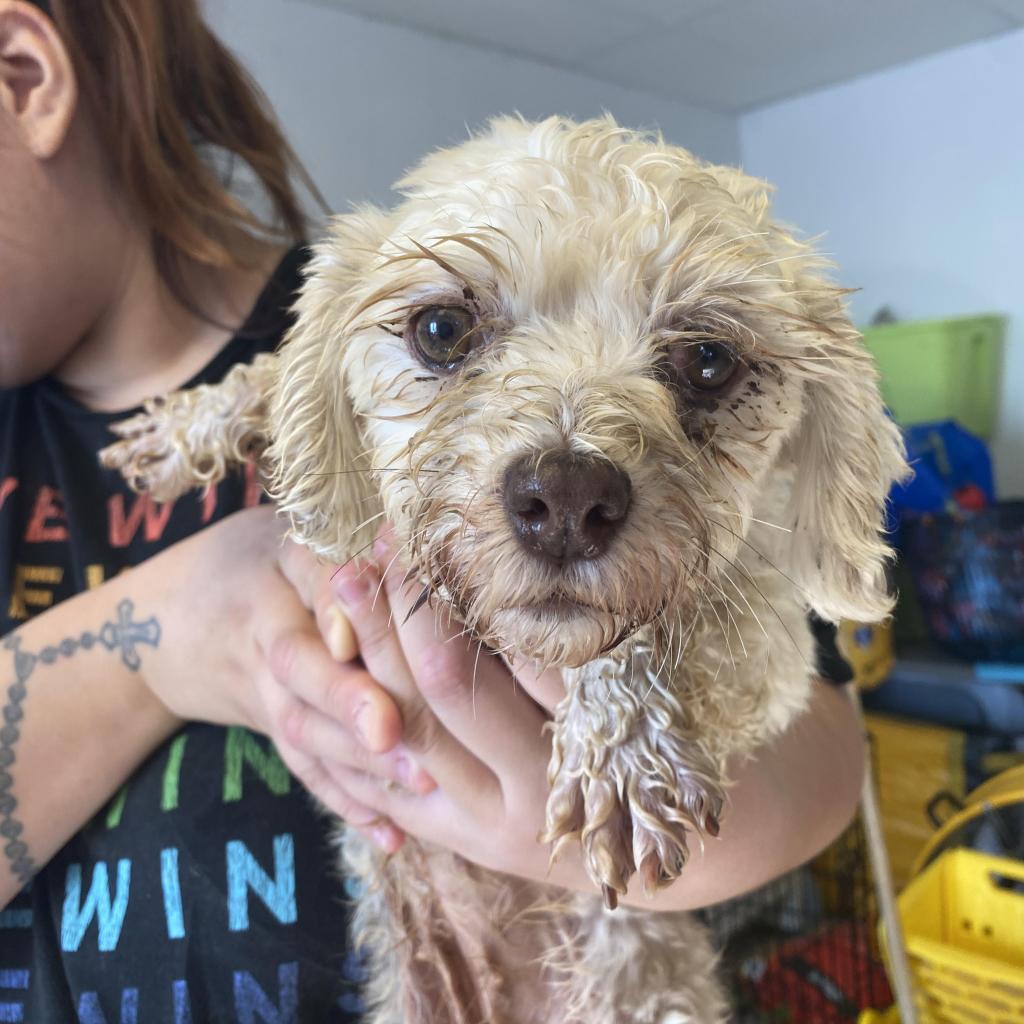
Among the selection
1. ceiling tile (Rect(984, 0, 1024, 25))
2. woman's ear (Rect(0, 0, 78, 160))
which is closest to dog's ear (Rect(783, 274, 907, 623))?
woman's ear (Rect(0, 0, 78, 160))

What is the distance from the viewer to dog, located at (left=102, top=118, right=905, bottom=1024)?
0.76m

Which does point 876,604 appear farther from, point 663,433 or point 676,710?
point 663,433

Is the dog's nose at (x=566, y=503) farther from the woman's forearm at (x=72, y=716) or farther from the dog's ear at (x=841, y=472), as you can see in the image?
the woman's forearm at (x=72, y=716)

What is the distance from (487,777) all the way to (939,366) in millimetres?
4173

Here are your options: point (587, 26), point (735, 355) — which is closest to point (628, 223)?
point (735, 355)

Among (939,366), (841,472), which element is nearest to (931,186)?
(939,366)

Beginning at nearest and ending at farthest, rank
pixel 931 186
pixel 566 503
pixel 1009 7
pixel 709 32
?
pixel 566 503 < pixel 1009 7 < pixel 709 32 < pixel 931 186

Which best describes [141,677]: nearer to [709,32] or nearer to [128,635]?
[128,635]

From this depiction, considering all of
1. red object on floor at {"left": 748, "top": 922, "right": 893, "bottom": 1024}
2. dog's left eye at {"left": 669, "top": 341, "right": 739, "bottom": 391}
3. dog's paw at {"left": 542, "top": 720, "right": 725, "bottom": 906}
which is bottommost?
red object on floor at {"left": 748, "top": 922, "right": 893, "bottom": 1024}

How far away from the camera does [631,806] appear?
91 centimetres

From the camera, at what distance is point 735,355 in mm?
902

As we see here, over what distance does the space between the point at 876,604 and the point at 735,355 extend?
1.23ft

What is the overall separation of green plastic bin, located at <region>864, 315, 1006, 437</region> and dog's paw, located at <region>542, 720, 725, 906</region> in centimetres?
385

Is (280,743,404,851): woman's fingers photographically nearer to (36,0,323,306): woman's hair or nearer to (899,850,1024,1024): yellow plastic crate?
(36,0,323,306): woman's hair
